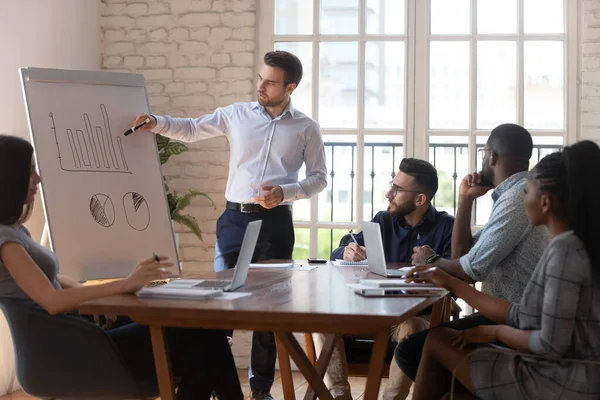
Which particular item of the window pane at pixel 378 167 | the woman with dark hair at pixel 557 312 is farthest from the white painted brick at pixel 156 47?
the woman with dark hair at pixel 557 312

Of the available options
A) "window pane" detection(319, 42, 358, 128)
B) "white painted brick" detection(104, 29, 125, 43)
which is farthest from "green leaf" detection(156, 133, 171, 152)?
"window pane" detection(319, 42, 358, 128)

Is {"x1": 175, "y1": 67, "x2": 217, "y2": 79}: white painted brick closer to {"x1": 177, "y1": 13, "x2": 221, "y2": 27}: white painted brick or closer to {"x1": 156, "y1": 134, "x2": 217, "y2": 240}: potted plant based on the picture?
{"x1": 177, "y1": 13, "x2": 221, "y2": 27}: white painted brick

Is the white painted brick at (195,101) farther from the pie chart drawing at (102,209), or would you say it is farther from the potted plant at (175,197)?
the pie chart drawing at (102,209)

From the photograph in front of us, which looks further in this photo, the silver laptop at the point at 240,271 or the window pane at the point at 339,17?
the window pane at the point at 339,17

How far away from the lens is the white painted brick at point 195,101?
17.2ft

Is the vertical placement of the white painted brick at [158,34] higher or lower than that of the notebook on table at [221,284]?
higher

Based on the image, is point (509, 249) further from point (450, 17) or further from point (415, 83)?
point (450, 17)

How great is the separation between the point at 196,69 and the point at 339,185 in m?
1.19

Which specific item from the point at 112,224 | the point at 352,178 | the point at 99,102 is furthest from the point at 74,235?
the point at 352,178

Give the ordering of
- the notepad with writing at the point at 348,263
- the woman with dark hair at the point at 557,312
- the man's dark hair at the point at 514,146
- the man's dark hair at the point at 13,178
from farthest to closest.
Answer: the notepad with writing at the point at 348,263
the man's dark hair at the point at 514,146
the man's dark hair at the point at 13,178
the woman with dark hair at the point at 557,312

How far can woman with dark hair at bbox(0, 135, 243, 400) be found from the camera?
2.43 m

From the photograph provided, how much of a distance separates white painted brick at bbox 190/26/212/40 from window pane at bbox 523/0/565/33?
6.56 ft

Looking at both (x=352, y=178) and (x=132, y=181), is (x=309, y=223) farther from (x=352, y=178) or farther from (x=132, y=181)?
(x=132, y=181)

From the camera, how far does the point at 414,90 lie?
5.17m
